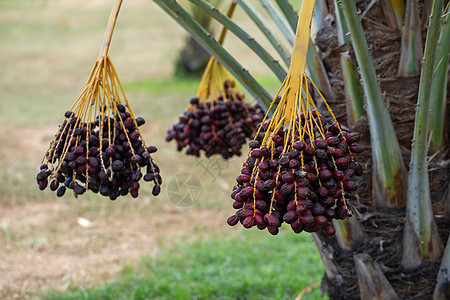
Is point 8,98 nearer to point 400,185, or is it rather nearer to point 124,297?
point 124,297

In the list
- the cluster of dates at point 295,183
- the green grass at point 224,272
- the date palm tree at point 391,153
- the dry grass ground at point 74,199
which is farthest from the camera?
the dry grass ground at point 74,199

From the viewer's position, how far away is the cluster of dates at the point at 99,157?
4.49ft

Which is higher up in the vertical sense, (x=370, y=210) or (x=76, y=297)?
(x=370, y=210)

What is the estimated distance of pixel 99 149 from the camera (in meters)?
1.38

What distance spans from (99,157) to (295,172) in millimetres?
568

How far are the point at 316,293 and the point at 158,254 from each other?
135 cm

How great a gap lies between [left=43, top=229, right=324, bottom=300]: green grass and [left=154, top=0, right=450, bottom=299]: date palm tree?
128 centimetres

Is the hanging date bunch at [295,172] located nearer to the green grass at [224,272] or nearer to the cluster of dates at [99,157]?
the cluster of dates at [99,157]

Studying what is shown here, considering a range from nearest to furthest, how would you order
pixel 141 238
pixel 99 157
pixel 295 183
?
pixel 295 183 < pixel 99 157 < pixel 141 238

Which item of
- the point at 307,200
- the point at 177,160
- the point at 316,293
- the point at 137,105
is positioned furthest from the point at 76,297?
the point at 137,105

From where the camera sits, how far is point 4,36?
1571 centimetres

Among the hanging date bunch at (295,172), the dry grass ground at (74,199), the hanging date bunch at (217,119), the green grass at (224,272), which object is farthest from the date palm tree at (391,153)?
the green grass at (224,272)

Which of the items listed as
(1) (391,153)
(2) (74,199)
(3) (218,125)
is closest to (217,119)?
(3) (218,125)

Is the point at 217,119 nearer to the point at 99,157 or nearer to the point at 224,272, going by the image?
the point at 99,157
